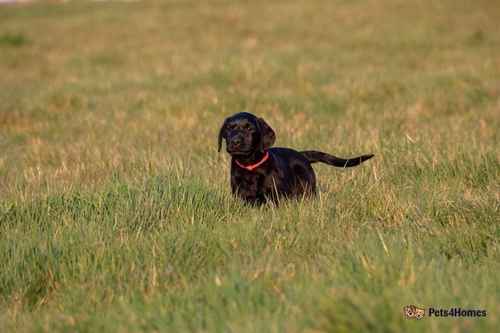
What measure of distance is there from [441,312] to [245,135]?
8.76ft

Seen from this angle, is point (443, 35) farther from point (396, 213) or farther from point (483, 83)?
point (396, 213)

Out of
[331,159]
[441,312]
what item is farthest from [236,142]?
[441,312]

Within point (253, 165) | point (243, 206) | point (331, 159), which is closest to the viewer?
point (243, 206)

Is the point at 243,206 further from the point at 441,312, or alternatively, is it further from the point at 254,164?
the point at 441,312

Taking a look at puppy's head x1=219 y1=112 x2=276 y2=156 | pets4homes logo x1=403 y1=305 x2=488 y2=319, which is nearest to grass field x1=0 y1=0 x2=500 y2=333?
pets4homes logo x1=403 y1=305 x2=488 y2=319

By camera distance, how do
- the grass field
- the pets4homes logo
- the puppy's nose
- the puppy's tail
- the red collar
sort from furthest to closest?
the puppy's tail < the red collar < the puppy's nose < the grass field < the pets4homes logo

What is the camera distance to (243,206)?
15.2 feet

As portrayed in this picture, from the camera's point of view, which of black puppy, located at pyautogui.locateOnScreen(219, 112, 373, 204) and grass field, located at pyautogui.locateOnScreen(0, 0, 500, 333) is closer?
grass field, located at pyautogui.locateOnScreen(0, 0, 500, 333)

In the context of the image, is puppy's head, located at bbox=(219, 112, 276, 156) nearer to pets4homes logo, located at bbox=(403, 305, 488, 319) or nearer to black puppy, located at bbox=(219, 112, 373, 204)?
black puppy, located at bbox=(219, 112, 373, 204)

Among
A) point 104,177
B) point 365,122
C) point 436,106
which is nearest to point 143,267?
point 104,177

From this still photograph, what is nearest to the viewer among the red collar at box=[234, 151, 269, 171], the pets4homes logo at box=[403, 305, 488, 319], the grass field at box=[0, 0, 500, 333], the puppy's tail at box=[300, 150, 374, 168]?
the pets4homes logo at box=[403, 305, 488, 319]

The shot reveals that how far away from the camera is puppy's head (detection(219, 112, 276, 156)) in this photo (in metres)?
4.97

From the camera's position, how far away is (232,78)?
1110 cm

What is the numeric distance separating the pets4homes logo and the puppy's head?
2578 mm
